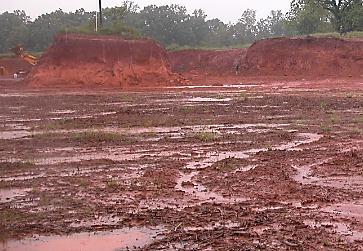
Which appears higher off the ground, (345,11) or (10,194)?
(345,11)

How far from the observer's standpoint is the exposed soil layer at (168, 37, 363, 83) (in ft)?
156

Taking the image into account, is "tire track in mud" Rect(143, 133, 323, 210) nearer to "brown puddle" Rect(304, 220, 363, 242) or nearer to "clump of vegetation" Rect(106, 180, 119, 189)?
"clump of vegetation" Rect(106, 180, 119, 189)

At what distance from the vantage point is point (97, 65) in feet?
136

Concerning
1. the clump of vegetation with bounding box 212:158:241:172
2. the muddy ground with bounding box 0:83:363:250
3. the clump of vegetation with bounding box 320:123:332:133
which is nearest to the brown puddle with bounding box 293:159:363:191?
the muddy ground with bounding box 0:83:363:250

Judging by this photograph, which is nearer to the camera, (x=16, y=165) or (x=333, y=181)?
(x=333, y=181)

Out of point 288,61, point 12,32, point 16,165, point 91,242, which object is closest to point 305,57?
point 288,61

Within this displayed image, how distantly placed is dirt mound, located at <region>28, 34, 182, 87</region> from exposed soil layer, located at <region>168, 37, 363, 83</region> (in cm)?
500

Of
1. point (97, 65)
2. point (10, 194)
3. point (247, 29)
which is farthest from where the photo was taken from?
point (247, 29)

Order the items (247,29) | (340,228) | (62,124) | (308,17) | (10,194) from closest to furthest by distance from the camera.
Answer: (340,228)
(10,194)
(62,124)
(308,17)
(247,29)

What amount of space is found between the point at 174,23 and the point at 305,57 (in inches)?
1455

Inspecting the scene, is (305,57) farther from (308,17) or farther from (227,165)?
(227,165)

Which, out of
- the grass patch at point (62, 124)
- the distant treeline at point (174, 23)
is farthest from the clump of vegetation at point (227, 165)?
the distant treeline at point (174, 23)

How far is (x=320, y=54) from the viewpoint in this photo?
162 feet

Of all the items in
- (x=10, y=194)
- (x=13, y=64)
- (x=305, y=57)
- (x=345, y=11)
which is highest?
(x=345, y=11)
